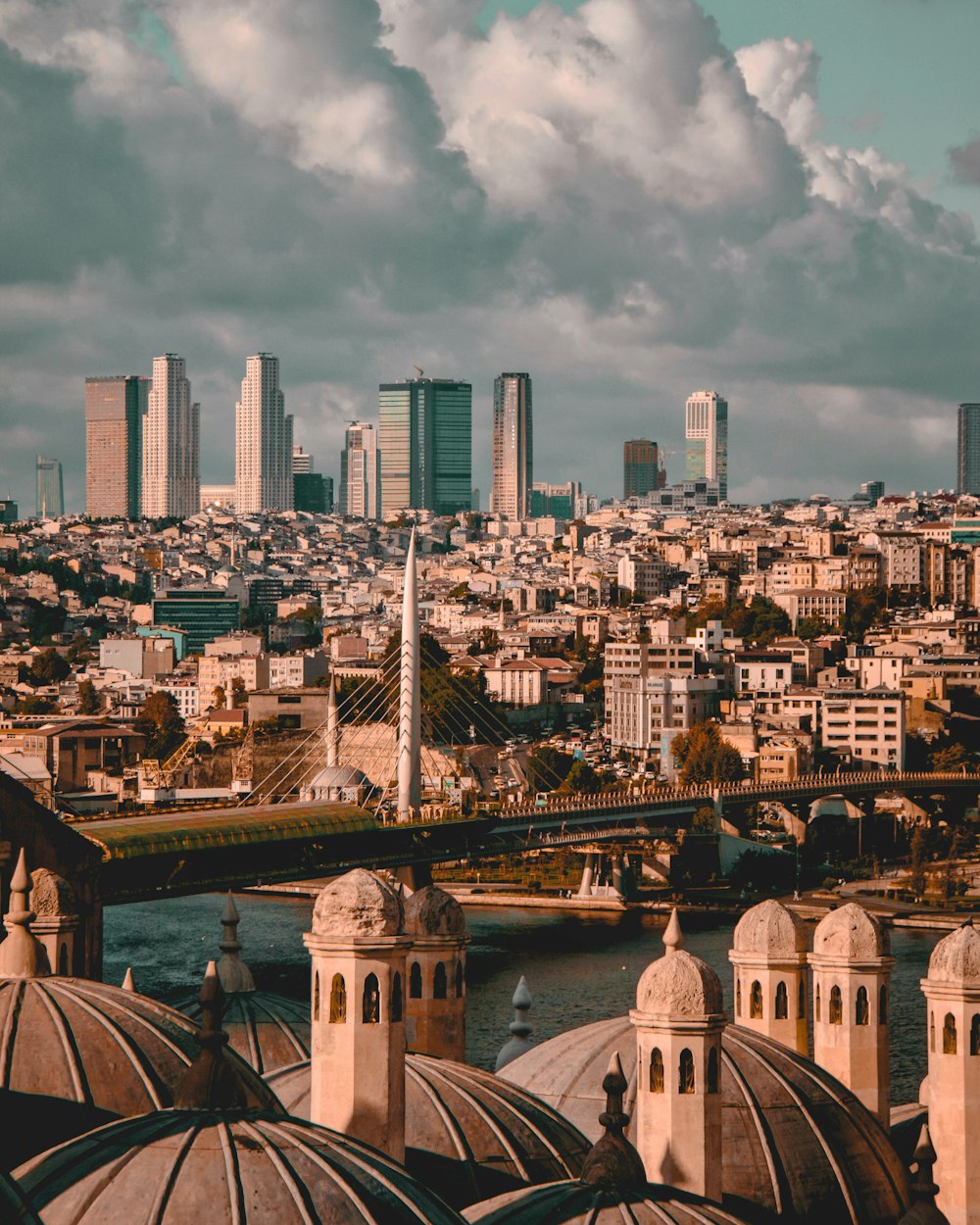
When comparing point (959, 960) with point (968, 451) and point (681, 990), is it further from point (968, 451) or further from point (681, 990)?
point (968, 451)

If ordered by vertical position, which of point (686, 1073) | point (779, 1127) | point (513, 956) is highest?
point (686, 1073)

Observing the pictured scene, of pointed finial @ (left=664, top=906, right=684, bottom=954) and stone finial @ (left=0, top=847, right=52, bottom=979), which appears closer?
pointed finial @ (left=664, top=906, right=684, bottom=954)

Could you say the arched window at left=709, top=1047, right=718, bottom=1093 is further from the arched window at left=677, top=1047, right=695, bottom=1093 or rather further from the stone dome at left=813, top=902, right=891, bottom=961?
the stone dome at left=813, top=902, right=891, bottom=961

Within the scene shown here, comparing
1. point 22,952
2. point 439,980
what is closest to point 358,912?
point 22,952

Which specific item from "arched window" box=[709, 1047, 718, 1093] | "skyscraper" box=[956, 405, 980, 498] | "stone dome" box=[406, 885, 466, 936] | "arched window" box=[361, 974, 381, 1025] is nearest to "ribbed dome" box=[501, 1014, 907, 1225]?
"arched window" box=[709, 1047, 718, 1093]

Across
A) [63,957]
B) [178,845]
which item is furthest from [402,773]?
[63,957]

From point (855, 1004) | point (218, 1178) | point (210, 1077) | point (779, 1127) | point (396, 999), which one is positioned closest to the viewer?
point (218, 1178)
